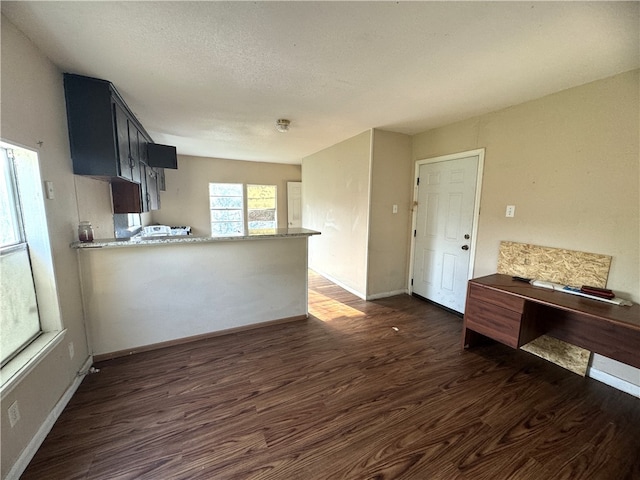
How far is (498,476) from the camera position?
133 centimetres

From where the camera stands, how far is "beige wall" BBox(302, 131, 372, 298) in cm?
367

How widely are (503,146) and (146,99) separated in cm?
361

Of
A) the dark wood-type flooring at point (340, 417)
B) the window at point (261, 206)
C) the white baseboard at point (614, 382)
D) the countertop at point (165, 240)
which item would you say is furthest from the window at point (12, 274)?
the window at point (261, 206)

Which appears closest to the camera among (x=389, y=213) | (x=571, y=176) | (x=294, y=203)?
(x=571, y=176)

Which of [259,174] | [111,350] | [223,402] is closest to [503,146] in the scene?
[223,402]

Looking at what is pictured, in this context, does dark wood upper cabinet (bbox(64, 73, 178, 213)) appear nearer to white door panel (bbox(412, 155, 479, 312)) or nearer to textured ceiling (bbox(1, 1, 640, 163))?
textured ceiling (bbox(1, 1, 640, 163))

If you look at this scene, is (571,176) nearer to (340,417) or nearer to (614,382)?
(614,382)

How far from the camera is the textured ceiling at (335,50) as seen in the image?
1.34 meters

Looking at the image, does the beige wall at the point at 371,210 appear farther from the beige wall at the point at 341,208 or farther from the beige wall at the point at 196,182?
the beige wall at the point at 196,182

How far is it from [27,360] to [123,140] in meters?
1.80

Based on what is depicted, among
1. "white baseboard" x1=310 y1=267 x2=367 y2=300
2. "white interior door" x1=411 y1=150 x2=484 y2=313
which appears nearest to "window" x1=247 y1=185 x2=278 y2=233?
"white baseboard" x1=310 y1=267 x2=367 y2=300

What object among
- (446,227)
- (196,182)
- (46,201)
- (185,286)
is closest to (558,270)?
(446,227)

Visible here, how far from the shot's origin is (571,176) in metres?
2.19

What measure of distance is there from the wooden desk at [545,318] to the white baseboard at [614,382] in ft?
0.91
